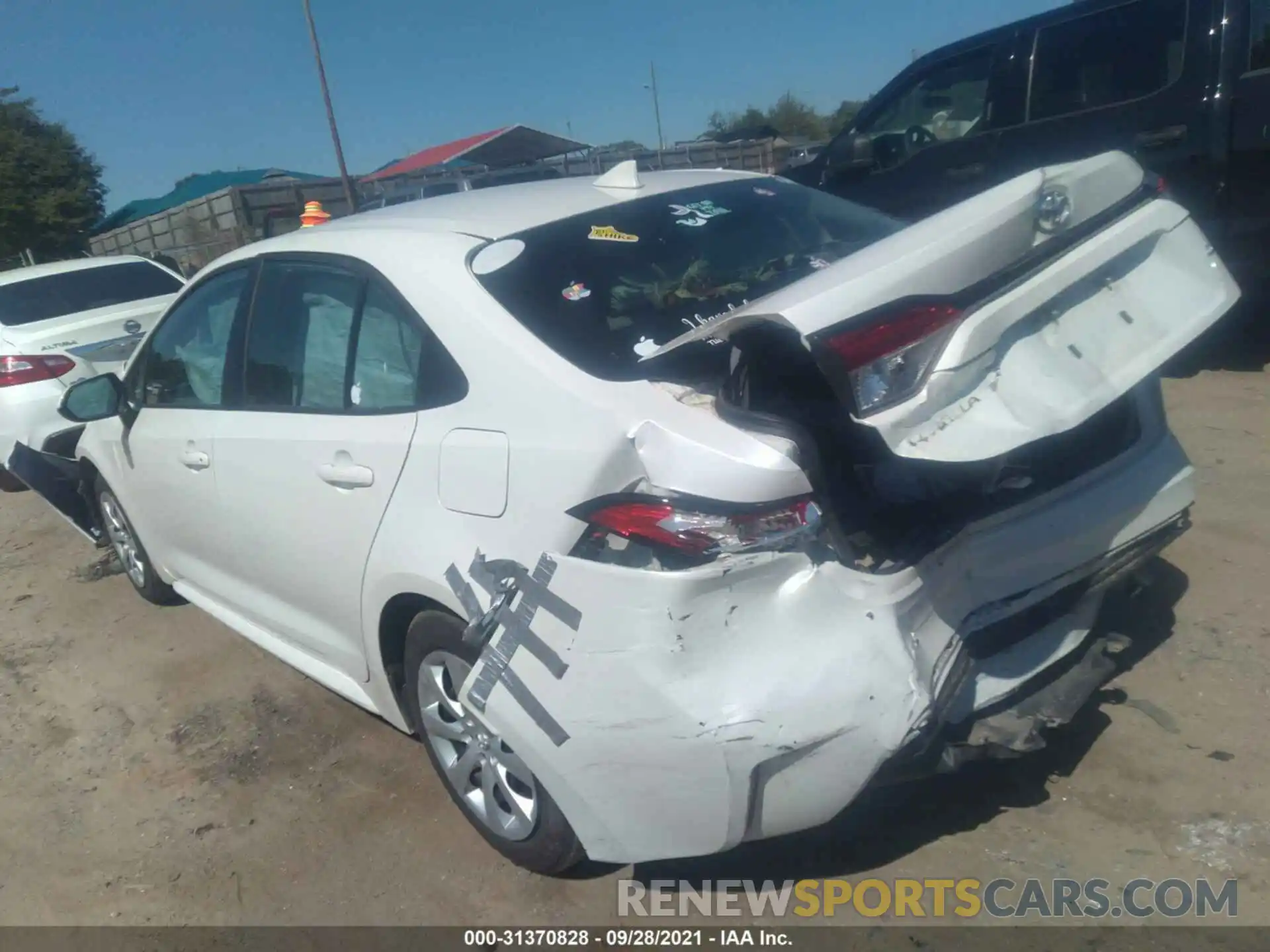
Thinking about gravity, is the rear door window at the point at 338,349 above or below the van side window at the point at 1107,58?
below

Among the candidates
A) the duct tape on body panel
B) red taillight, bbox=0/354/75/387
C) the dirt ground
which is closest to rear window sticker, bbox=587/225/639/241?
the duct tape on body panel

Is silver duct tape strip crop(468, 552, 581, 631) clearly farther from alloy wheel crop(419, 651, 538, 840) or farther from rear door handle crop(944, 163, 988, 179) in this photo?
rear door handle crop(944, 163, 988, 179)

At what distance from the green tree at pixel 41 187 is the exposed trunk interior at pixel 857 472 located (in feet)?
116

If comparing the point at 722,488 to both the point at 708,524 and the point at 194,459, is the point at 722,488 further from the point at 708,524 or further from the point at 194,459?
the point at 194,459

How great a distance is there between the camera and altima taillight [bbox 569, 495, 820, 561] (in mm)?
2072

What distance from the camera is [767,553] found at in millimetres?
2072

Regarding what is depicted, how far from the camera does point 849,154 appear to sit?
23.3 ft

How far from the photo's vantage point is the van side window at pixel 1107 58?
578 centimetres

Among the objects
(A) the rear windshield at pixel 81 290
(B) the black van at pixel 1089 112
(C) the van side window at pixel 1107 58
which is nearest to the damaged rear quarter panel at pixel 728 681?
(B) the black van at pixel 1089 112

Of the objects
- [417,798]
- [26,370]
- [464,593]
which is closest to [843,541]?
[464,593]

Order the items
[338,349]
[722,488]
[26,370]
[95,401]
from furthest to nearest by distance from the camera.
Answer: [26,370] < [95,401] < [338,349] < [722,488]

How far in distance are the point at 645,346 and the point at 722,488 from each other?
558mm

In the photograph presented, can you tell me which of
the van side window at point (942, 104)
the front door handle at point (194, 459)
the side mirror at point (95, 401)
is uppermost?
the van side window at point (942, 104)

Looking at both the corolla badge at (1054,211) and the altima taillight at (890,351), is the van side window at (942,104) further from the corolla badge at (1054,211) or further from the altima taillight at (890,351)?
the altima taillight at (890,351)
